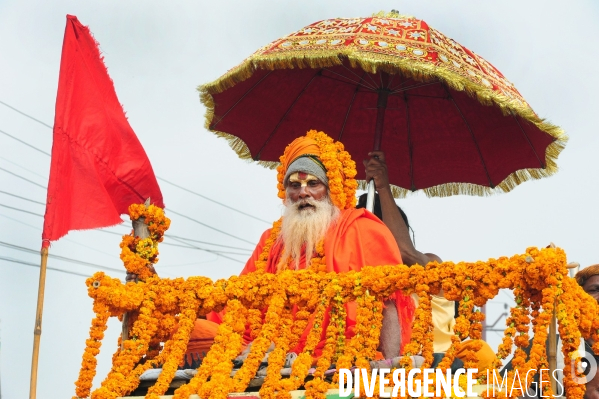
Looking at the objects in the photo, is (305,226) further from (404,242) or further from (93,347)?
(93,347)

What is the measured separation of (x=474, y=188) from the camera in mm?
7535

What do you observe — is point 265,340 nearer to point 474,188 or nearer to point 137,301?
point 137,301

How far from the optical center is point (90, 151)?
18.6 feet

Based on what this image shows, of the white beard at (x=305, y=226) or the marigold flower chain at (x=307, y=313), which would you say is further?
the white beard at (x=305, y=226)

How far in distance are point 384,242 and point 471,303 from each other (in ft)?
4.45

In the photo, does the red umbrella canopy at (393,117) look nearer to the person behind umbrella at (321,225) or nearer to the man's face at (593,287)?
the person behind umbrella at (321,225)

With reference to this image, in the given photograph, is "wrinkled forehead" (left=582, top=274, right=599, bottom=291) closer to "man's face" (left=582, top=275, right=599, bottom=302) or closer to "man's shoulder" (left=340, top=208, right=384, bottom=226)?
"man's face" (left=582, top=275, right=599, bottom=302)

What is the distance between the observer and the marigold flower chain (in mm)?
4430

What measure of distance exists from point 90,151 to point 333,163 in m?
1.60

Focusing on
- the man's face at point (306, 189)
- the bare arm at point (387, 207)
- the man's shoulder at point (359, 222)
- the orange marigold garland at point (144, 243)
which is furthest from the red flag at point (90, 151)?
the bare arm at point (387, 207)

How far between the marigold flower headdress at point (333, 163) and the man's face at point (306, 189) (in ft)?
0.23

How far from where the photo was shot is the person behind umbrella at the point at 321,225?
229 inches

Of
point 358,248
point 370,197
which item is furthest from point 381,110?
point 358,248

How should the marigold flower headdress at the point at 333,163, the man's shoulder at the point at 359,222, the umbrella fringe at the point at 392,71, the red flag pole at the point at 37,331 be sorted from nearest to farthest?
the red flag pole at the point at 37,331
the umbrella fringe at the point at 392,71
the man's shoulder at the point at 359,222
the marigold flower headdress at the point at 333,163
